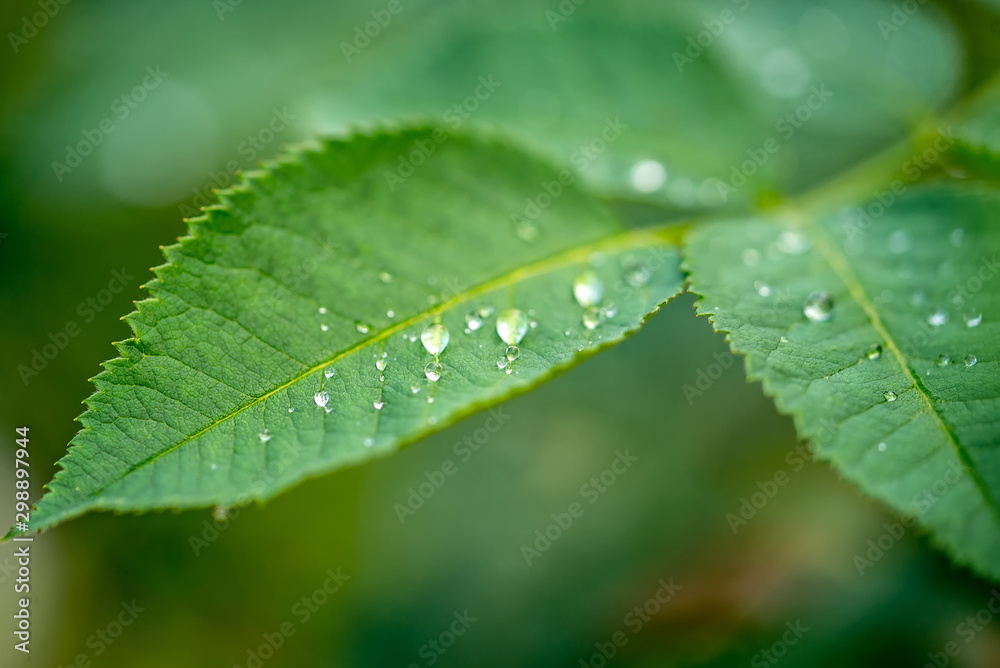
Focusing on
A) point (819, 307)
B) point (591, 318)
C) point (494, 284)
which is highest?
point (494, 284)

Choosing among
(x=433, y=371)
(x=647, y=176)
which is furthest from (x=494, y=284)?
(x=647, y=176)

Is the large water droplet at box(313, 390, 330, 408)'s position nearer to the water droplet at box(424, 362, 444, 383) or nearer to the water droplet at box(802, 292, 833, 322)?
the water droplet at box(424, 362, 444, 383)

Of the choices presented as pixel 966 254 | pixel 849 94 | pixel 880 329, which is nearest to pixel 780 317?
pixel 880 329

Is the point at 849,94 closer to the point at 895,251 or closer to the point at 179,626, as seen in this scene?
the point at 895,251

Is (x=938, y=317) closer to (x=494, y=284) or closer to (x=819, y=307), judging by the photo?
(x=819, y=307)

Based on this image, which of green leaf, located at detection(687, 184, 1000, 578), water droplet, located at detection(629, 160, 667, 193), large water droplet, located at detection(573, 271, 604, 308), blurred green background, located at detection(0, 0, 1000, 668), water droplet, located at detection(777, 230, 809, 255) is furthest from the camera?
blurred green background, located at detection(0, 0, 1000, 668)

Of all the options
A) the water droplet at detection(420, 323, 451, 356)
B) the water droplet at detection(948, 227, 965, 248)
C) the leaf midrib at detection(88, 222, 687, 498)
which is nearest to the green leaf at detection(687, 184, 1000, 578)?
the water droplet at detection(948, 227, 965, 248)
